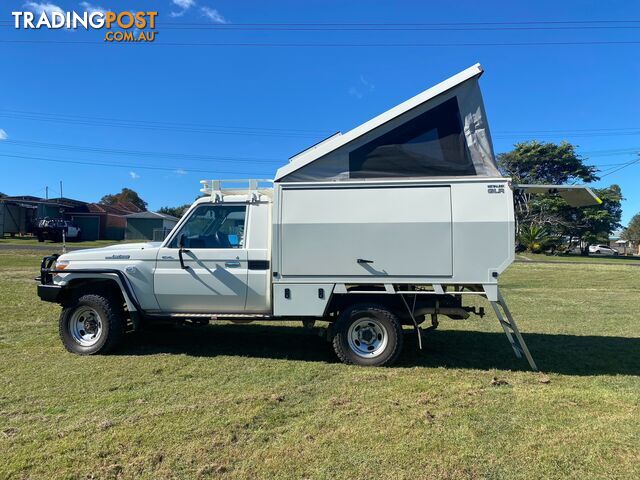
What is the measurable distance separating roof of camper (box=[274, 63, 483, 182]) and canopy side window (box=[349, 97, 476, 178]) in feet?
0.53

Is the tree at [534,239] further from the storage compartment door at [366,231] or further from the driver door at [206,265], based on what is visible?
the driver door at [206,265]

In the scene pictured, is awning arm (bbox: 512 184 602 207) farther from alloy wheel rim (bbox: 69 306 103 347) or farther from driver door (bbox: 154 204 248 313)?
alloy wheel rim (bbox: 69 306 103 347)

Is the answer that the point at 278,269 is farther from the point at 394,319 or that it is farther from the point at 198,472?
the point at 198,472

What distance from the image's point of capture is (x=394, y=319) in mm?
5578

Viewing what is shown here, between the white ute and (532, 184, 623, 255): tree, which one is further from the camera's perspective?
(532, 184, 623, 255): tree

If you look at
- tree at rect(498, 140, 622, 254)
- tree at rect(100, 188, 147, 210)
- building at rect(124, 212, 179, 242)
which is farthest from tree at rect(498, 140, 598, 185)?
tree at rect(100, 188, 147, 210)

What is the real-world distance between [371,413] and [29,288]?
36.5 ft

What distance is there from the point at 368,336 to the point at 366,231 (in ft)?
4.53

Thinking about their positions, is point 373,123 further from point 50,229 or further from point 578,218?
point 578,218

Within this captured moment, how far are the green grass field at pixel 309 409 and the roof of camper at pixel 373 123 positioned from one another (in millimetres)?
2539

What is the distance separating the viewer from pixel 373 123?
18.2ft

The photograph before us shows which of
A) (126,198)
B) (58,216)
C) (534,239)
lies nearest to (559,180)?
(534,239)

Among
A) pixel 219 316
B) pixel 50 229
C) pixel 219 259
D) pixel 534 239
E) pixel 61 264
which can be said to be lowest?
pixel 219 316

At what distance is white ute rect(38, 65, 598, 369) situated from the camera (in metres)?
5.38
